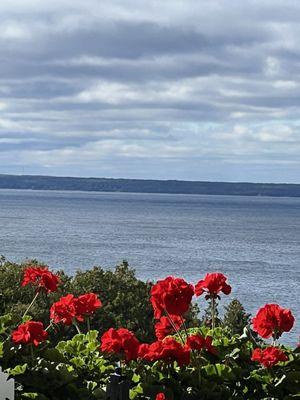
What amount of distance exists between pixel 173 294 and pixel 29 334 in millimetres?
937

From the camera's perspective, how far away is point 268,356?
564cm

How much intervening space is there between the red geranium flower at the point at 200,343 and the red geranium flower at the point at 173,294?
197mm

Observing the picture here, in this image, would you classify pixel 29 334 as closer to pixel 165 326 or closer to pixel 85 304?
pixel 85 304

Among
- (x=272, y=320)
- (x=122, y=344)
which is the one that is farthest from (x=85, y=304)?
(x=272, y=320)

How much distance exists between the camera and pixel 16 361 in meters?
5.75

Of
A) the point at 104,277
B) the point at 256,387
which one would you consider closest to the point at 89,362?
the point at 256,387

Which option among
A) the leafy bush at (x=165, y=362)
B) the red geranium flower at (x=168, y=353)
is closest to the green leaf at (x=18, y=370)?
the leafy bush at (x=165, y=362)

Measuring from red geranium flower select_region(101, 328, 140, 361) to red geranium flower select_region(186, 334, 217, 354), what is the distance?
339mm

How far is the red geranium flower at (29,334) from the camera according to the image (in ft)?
18.6

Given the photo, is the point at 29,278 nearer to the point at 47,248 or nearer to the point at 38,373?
the point at 38,373

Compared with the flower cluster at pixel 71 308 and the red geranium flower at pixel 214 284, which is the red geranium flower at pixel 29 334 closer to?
the flower cluster at pixel 71 308

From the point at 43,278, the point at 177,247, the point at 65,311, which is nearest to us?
the point at 65,311

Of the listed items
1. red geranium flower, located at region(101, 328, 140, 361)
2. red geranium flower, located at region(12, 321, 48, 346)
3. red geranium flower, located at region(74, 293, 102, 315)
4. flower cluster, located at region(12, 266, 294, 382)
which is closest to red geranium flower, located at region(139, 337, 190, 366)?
flower cluster, located at region(12, 266, 294, 382)

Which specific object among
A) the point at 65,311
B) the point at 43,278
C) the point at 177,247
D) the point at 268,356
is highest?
the point at 43,278
